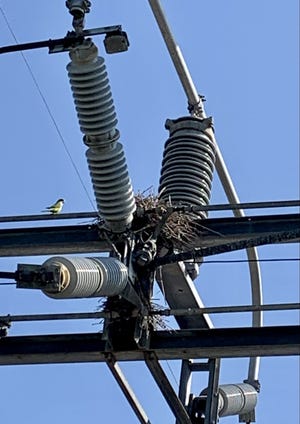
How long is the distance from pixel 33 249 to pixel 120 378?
45.2 inches

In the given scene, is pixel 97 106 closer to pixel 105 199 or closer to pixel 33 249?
pixel 105 199

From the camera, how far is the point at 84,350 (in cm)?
876

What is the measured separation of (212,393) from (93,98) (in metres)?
2.44

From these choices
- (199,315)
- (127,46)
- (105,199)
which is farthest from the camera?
(199,315)

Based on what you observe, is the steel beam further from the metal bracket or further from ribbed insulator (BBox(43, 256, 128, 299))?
the metal bracket

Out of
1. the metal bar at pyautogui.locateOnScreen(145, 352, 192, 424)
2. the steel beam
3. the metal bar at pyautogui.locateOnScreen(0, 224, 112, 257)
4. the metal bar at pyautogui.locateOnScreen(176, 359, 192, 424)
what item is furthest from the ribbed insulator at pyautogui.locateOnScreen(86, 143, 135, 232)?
the metal bar at pyautogui.locateOnScreen(176, 359, 192, 424)

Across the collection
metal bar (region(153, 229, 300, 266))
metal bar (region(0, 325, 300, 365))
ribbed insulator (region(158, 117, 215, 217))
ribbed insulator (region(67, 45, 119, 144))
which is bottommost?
metal bar (region(0, 325, 300, 365))

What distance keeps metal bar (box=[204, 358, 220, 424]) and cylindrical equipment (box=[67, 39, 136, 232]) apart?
1.40m

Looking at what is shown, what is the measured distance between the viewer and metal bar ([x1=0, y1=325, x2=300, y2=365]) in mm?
8398

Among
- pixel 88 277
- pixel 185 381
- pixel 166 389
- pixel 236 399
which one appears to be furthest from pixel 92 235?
pixel 236 399

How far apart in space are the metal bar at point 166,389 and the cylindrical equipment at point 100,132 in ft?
3.23

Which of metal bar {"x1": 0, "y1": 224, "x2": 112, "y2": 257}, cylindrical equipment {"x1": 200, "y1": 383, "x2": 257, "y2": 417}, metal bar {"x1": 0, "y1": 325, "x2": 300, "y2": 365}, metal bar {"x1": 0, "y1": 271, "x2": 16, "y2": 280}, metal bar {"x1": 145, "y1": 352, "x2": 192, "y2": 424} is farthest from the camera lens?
cylindrical equipment {"x1": 200, "y1": 383, "x2": 257, "y2": 417}

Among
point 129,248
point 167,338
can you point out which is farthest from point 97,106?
point 167,338

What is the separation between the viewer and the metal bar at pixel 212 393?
30.4ft
